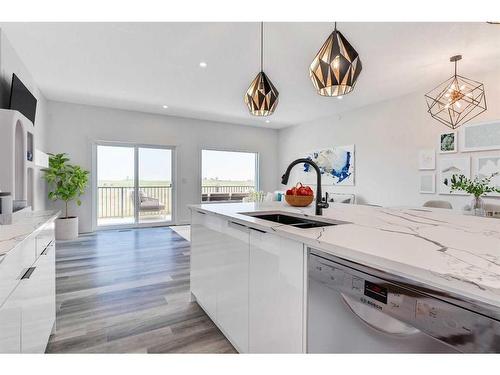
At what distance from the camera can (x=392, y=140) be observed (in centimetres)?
482

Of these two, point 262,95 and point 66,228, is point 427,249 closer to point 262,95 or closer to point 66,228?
point 262,95

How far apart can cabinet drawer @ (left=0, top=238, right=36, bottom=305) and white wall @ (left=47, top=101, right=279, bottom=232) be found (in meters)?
5.00

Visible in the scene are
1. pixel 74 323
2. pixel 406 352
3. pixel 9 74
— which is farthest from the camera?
pixel 9 74

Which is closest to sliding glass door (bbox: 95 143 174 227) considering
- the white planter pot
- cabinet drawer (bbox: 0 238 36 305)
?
the white planter pot

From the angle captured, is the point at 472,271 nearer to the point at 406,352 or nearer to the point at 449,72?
the point at 406,352

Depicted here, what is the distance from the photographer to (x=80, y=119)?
5.40m

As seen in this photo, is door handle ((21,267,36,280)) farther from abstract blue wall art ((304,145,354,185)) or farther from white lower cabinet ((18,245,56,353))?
abstract blue wall art ((304,145,354,185))

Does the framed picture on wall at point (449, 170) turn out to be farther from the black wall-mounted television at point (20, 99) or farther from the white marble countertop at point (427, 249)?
the black wall-mounted television at point (20, 99)

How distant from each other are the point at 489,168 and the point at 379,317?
410cm

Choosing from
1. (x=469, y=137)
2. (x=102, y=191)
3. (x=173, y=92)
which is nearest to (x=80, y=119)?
(x=102, y=191)

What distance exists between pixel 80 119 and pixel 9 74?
2.54 metres

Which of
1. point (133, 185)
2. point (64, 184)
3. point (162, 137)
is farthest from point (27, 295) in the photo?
point (162, 137)

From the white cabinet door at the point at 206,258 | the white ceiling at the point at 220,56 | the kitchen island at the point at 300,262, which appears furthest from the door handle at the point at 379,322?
the white ceiling at the point at 220,56
